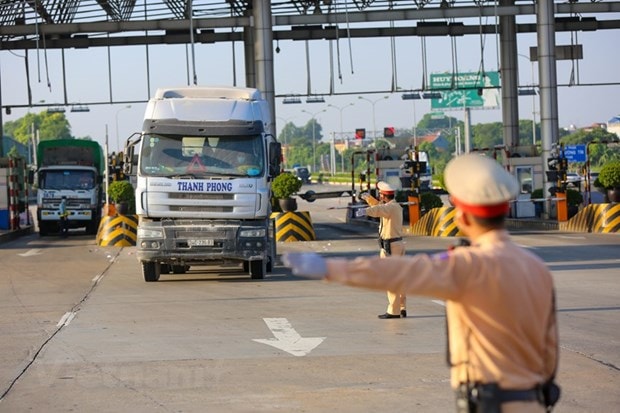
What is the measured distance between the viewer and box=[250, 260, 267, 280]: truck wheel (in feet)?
76.8

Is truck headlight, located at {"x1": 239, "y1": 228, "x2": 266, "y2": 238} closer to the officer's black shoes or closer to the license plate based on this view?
the license plate

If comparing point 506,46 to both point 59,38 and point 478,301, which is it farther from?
point 478,301

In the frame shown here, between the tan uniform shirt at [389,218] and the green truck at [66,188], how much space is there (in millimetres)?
31846

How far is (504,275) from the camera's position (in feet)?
16.2

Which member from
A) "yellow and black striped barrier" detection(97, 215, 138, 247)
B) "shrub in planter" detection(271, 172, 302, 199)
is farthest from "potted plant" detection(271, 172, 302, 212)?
"yellow and black striped barrier" detection(97, 215, 138, 247)

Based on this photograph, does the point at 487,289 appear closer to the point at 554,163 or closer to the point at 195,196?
the point at 195,196

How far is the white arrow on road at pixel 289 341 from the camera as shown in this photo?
1386 cm

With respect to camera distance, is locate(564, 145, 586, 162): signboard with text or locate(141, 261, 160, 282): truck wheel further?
locate(564, 145, 586, 162): signboard with text

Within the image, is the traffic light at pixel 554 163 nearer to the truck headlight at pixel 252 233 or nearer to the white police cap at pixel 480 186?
the truck headlight at pixel 252 233

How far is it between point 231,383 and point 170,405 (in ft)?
3.80

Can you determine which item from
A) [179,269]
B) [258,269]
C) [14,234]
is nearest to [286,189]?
[179,269]

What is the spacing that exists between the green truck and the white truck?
24514mm

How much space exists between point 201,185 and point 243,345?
883 cm

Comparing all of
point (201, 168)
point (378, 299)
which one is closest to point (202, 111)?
point (201, 168)
